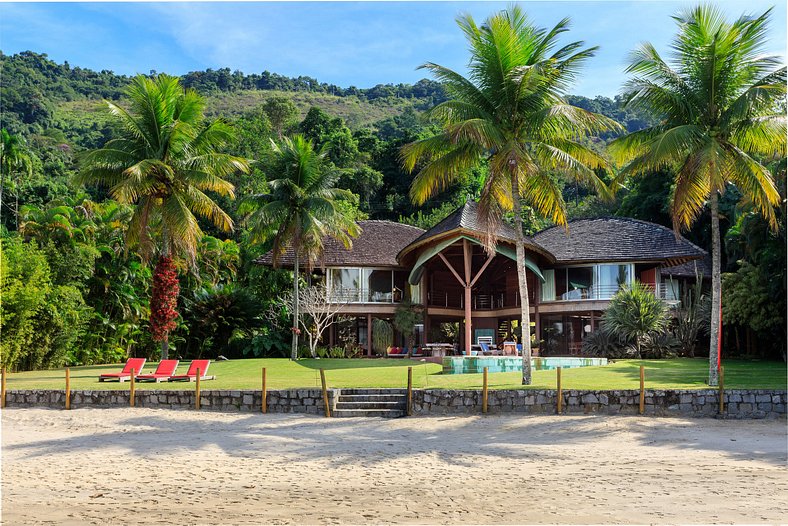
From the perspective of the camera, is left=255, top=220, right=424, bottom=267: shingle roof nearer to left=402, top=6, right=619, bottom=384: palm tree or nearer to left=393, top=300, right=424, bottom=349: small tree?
left=393, top=300, right=424, bottom=349: small tree

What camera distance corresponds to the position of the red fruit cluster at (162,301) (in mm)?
27172

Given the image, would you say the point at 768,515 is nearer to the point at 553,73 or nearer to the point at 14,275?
the point at 553,73

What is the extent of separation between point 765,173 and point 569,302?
1642 cm

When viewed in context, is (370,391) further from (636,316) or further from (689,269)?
(689,269)

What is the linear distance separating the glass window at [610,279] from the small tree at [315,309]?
1154cm

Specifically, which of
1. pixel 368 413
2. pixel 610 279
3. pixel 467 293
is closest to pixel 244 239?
pixel 467 293

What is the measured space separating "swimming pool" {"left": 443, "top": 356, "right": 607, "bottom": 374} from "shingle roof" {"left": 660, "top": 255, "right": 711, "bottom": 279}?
34.3 feet

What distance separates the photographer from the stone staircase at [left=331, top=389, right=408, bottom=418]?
19.8 meters

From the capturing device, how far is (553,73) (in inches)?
827

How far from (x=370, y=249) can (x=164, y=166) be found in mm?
14188

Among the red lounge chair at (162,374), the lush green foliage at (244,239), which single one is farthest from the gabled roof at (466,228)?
the red lounge chair at (162,374)

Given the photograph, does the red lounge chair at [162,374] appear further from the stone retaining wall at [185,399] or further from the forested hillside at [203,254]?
the forested hillside at [203,254]

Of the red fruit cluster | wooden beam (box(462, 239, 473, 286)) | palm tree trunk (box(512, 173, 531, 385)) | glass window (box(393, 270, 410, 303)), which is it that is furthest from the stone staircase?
glass window (box(393, 270, 410, 303))

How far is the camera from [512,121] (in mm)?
21250
